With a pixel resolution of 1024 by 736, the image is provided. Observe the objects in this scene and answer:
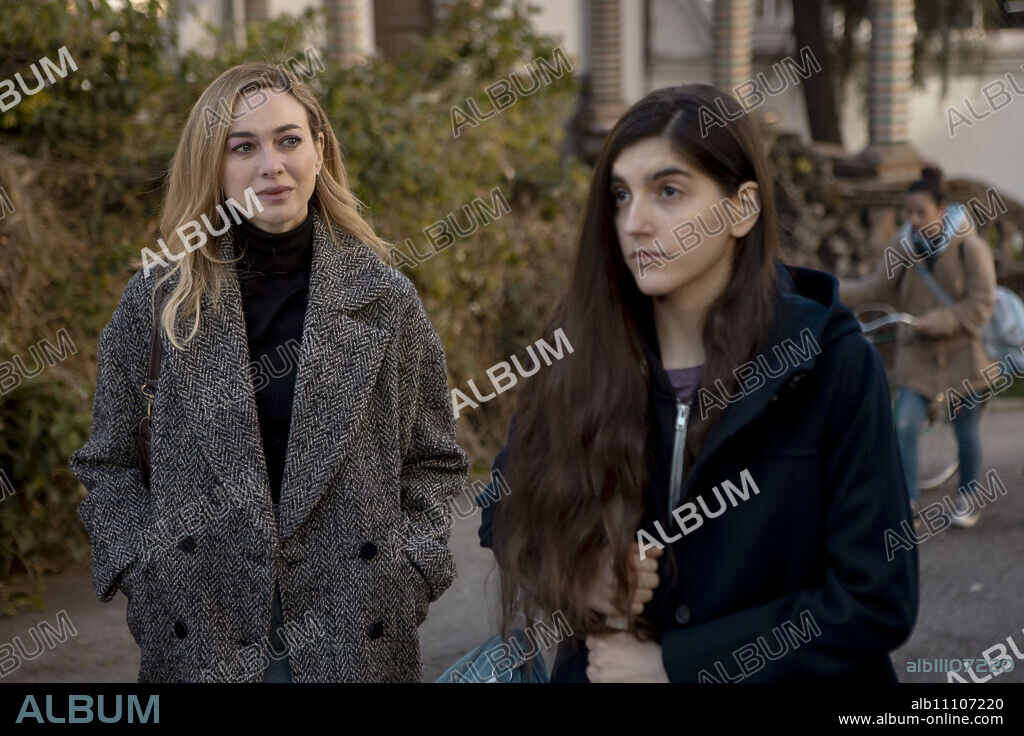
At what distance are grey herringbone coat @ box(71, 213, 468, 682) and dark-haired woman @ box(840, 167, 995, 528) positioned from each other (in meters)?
4.57

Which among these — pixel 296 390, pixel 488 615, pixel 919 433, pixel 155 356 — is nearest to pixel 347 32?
pixel 919 433

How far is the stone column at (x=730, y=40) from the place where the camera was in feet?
52.4

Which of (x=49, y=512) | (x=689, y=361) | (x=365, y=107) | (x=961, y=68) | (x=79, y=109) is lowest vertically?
(x=961, y=68)

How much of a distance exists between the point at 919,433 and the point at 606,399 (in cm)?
529

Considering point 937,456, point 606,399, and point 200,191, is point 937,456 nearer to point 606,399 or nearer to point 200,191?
point 200,191

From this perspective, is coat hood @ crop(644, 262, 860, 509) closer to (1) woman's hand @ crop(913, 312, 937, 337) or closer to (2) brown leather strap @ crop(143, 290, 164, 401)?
(2) brown leather strap @ crop(143, 290, 164, 401)

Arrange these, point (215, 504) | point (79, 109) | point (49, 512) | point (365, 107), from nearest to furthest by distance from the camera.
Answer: point (215, 504)
point (49, 512)
point (79, 109)
point (365, 107)

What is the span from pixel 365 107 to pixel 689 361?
5.57 meters

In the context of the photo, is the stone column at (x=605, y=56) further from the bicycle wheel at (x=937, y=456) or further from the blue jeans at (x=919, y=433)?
the blue jeans at (x=919, y=433)

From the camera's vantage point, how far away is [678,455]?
1963mm

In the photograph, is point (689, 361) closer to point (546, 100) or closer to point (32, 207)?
point (32, 207)

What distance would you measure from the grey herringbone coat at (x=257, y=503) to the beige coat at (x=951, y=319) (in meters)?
4.65

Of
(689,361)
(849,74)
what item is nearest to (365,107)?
(689,361)

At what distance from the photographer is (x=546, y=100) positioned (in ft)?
29.8
